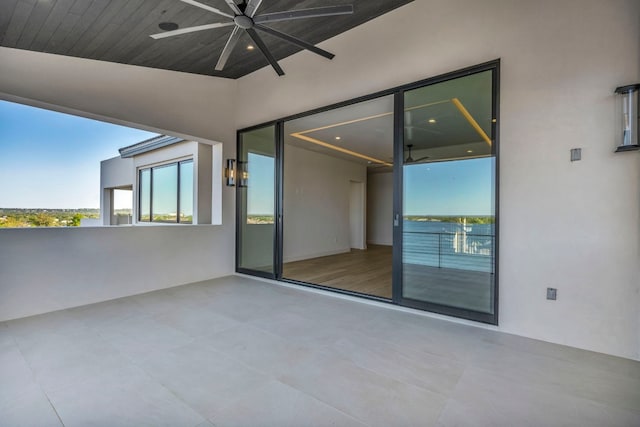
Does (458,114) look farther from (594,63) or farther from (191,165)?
(191,165)

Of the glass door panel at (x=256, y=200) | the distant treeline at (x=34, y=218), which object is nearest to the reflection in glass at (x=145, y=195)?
the distant treeline at (x=34, y=218)

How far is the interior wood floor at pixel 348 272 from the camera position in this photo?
4.77 metres

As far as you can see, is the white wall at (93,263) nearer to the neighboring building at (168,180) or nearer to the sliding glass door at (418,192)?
the sliding glass door at (418,192)

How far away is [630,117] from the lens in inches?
97.0

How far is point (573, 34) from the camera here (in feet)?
8.93

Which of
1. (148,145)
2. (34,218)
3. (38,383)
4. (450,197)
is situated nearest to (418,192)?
(450,197)

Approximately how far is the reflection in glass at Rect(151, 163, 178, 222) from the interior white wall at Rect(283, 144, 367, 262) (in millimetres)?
2758

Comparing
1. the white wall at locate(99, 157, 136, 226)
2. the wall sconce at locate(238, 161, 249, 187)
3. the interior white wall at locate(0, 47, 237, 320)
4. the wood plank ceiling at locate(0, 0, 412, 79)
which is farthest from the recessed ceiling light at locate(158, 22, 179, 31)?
the white wall at locate(99, 157, 136, 226)

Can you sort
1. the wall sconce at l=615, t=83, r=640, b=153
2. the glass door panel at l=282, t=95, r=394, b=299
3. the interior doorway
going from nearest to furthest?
the wall sconce at l=615, t=83, r=640, b=153, the glass door panel at l=282, t=95, r=394, b=299, the interior doorway

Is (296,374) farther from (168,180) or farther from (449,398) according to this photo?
(168,180)

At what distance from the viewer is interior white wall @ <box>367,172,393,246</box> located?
37.7 ft

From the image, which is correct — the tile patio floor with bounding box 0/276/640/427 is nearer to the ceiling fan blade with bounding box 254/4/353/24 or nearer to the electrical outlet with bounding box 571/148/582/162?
the electrical outlet with bounding box 571/148/582/162

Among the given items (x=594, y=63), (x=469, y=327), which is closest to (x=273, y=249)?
(x=469, y=327)

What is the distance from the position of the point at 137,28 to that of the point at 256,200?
2983mm
